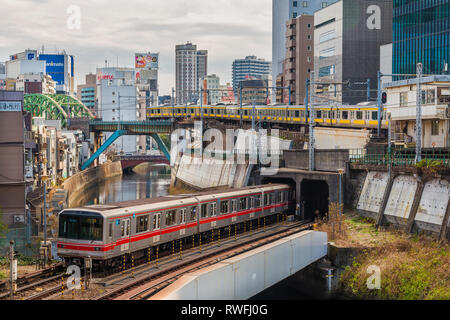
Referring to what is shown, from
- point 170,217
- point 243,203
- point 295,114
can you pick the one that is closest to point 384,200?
point 243,203

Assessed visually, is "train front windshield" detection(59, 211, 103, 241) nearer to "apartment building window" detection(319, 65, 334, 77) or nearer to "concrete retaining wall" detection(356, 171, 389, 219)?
"concrete retaining wall" detection(356, 171, 389, 219)

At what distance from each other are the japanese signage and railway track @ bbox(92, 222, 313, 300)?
1503 cm

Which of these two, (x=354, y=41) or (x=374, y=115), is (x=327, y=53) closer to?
(x=354, y=41)

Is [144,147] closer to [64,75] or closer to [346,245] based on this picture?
[64,75]

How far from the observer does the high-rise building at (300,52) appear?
318 ft

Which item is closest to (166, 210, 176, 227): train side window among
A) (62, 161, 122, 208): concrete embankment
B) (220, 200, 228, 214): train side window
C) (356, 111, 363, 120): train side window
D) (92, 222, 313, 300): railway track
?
(92, 222, 313, 300): railway track

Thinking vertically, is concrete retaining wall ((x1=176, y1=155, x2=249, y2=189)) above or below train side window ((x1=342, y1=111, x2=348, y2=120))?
below

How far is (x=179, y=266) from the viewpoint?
2348 centimetres

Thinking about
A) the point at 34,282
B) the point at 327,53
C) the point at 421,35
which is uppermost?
the point at 421,35

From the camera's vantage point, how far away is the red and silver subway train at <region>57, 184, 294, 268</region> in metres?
21.8

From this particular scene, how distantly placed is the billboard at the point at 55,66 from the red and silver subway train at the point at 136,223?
529ft

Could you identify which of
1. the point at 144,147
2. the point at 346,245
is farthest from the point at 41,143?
the point at 144,147

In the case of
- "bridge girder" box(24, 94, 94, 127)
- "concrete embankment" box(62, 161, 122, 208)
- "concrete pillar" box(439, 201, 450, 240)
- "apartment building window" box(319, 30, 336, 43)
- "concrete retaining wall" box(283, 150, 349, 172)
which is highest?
"apartment building window" box(319, 30, 336, 43)

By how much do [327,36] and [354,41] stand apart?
489cm
